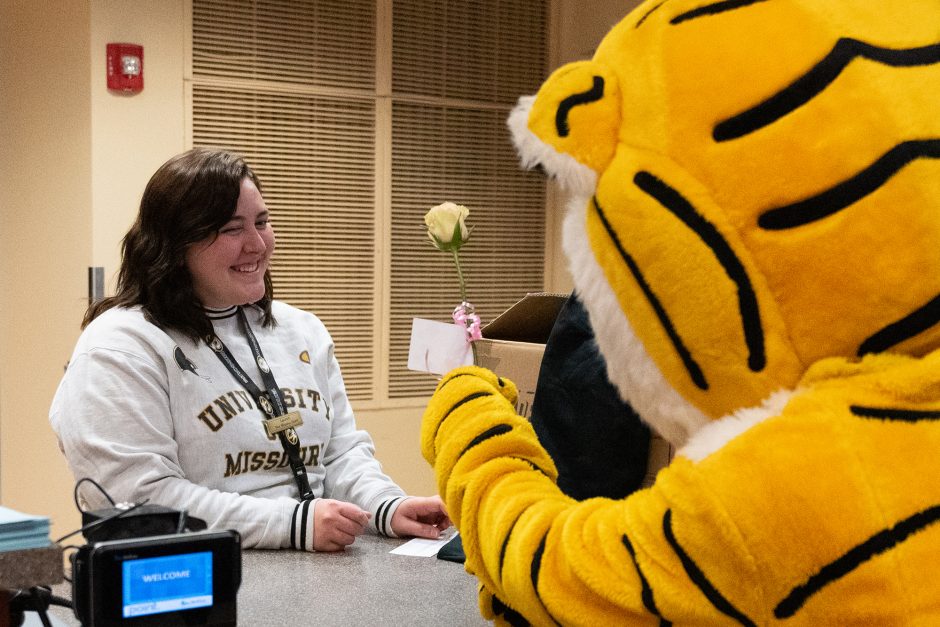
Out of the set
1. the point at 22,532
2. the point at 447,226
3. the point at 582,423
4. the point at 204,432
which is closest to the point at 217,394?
the point at 204,432

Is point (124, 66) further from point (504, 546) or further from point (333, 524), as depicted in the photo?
point (504, 546)

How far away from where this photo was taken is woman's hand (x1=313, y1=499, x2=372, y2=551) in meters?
1.76

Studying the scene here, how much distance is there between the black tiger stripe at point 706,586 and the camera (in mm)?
Result: 796

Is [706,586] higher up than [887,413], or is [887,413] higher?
[887,413]

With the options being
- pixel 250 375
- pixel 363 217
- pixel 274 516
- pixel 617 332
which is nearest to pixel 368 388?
pixel 363 217

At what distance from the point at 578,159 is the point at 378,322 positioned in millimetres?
3540

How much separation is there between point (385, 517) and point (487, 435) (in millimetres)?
968

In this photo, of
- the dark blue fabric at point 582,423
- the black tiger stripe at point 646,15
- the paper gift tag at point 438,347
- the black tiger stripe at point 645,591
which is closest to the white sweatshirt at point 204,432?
the paper gift tag at point 438,347

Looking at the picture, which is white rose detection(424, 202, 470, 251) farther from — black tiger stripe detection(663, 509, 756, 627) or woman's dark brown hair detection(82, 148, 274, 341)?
black tiger stripe detection(663, 509, 756, 627)

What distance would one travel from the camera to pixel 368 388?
435 centimetres

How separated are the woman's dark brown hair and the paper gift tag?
0.51m

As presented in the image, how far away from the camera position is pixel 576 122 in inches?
33.4

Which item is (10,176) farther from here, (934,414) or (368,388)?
(934,414)

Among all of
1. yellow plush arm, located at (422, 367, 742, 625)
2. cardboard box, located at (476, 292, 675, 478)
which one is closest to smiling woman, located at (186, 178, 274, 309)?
cardboard box, located at (476, 292, 675, 478)
